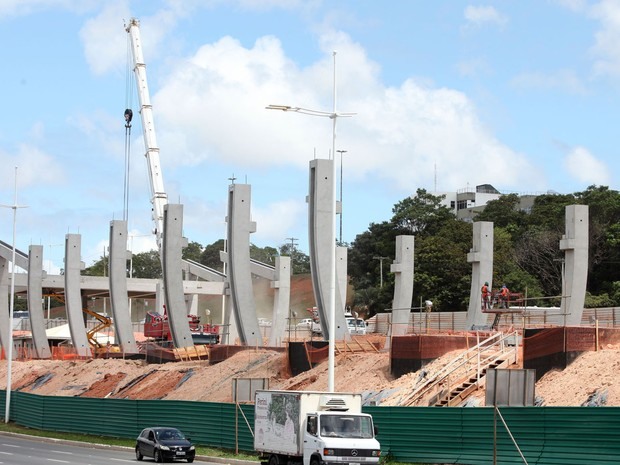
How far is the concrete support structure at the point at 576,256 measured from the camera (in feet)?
133

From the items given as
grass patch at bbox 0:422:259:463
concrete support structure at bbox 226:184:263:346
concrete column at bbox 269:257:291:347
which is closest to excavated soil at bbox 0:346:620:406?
concrete support structure at bbox 226:184:263:346

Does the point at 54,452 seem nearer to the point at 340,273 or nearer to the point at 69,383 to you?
the point at 340,273

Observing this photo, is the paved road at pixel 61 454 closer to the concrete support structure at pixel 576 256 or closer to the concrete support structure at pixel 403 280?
the concrete support structure at pixel 403 280

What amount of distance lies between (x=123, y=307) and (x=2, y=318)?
21.6 m

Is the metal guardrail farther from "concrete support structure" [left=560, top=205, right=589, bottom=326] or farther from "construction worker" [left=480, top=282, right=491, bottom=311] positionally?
"construction worker" [left=480, top=282, right=491, bottom=311]

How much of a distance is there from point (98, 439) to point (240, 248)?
10.9m

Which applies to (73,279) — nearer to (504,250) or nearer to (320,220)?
(320,220)

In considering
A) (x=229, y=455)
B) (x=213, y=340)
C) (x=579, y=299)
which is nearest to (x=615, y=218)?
(x=213, y=340)

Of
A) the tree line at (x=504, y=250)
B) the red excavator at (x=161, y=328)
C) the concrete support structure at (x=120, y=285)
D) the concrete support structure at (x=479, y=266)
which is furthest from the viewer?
the tree line at (x=504, y=250)

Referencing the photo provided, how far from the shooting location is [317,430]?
28.6 meters

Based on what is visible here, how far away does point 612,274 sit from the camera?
92375 millimetres

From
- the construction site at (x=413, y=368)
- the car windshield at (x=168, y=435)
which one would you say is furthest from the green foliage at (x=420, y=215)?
the car windshield at (x=168, y=435)

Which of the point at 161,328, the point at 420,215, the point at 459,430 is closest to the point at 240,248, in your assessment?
the point at 459,430

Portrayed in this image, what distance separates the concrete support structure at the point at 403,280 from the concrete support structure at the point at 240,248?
7013mm
